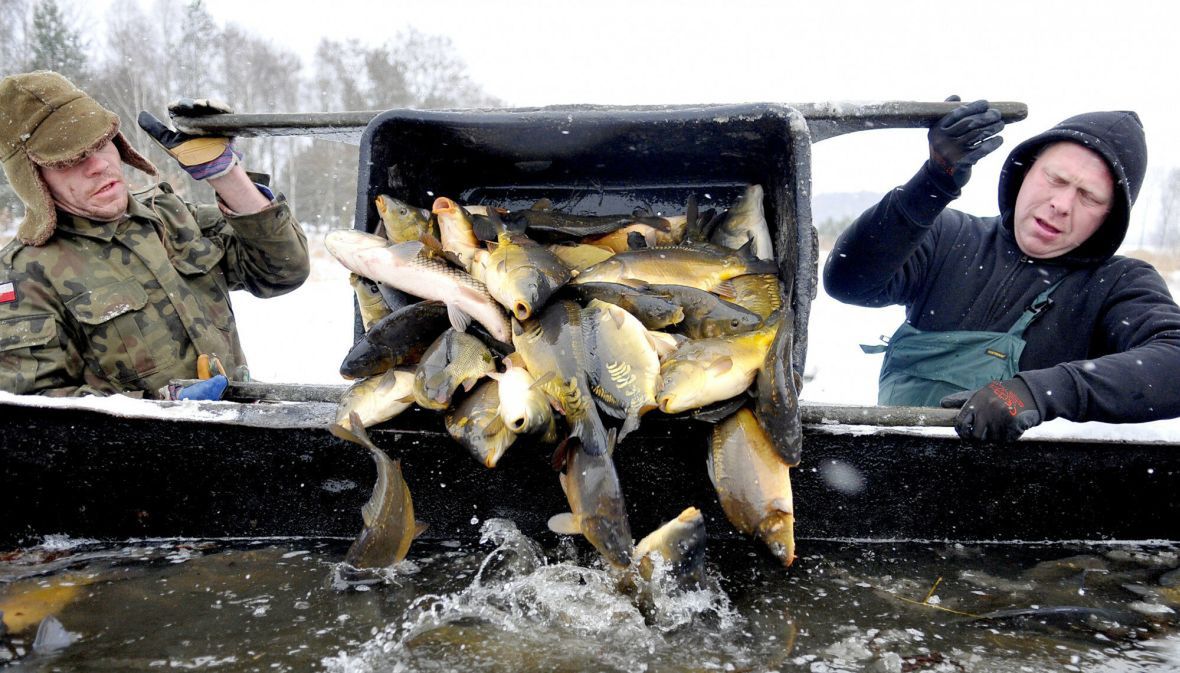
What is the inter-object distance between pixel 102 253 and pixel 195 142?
773 millimetres

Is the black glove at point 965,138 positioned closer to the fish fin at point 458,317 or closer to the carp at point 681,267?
the carp at point 681,267

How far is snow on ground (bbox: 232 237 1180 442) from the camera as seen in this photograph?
836 centimetres

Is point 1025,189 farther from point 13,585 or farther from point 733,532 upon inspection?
point 13,585

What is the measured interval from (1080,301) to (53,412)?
13.0 feet

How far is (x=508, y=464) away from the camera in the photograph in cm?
269

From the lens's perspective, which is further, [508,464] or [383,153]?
[383,153]

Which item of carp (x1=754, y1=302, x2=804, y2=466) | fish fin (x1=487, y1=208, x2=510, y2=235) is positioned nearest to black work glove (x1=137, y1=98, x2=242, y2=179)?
fish fin (x1=487, y1=208, x2=510, y2=235)

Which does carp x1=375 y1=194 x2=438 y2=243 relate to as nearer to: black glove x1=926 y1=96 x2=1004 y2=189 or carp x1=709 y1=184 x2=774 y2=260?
carp x1=709 y1=184 x2=774 y2=260

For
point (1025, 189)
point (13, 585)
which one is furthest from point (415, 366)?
point (1025, 189)

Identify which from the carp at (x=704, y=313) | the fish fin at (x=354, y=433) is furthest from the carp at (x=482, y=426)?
the carp at (x=704, y=313)

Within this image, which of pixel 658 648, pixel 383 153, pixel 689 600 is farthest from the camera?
pixel 383 153

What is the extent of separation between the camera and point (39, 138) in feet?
11.9

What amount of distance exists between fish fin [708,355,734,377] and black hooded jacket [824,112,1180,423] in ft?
3.62

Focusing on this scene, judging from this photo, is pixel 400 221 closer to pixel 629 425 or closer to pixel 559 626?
pixel 629 425
